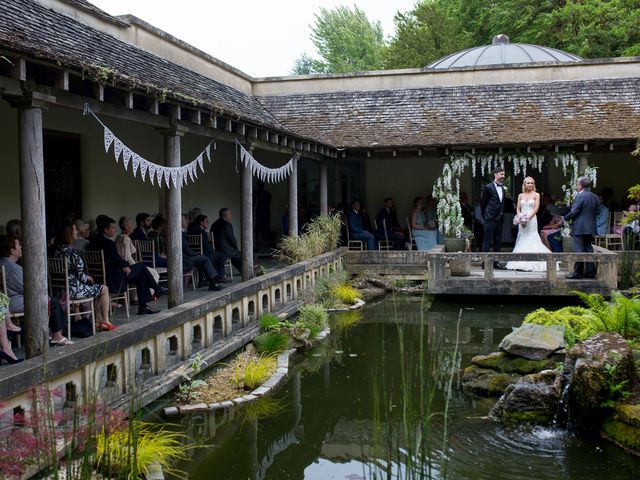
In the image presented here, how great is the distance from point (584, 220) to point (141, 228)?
7.65m

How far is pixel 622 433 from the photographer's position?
5895mm

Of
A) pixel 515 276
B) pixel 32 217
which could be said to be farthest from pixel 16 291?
pixel 515 276

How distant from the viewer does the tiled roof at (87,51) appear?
5551mm

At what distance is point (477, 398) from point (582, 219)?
6.12m

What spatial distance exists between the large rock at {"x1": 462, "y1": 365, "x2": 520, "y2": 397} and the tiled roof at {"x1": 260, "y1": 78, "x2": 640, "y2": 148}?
7701mm

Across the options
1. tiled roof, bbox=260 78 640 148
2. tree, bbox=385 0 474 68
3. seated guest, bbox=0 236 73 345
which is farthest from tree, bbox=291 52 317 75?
seated guest, bbox=0 236 73 345

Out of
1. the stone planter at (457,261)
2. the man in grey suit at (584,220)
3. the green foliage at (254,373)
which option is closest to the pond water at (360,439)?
the green foliage at (254,373)

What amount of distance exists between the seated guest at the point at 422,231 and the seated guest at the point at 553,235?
8.03 ft

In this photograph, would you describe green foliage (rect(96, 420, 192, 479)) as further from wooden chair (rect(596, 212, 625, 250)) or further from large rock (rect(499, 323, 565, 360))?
wooden chair (rect(596, 212, 625, 250))

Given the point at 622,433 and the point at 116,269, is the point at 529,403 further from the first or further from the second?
the point at 116,269

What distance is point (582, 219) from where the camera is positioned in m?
12.2

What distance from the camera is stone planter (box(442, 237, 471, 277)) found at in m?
13.4

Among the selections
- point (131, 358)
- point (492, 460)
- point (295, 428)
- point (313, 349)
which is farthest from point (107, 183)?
point (492, 460)

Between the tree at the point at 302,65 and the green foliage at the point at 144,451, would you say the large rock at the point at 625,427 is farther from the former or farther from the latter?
the tree at the point at 302,65
